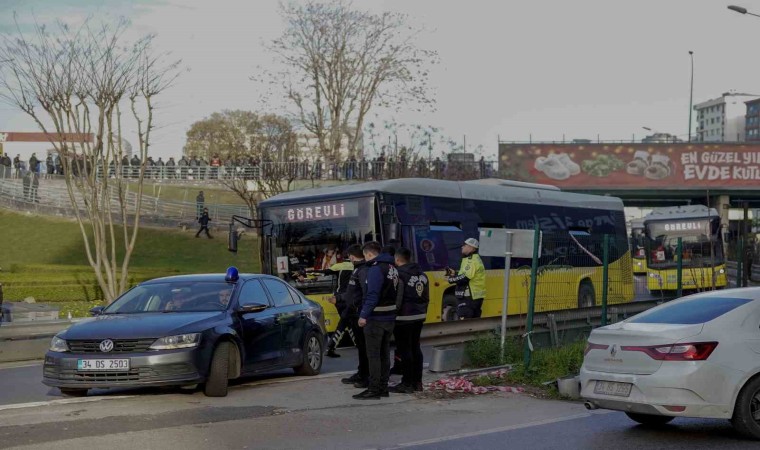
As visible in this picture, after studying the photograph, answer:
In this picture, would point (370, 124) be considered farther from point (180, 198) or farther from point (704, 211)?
point (704, 211)

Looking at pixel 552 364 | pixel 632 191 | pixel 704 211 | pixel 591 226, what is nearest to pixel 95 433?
pixel 552 364

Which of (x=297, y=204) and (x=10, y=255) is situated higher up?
(x=297, y=204)

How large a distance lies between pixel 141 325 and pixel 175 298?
1173 millimetres

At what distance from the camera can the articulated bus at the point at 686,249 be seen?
22.9 meters

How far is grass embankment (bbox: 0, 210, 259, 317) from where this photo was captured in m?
32.3

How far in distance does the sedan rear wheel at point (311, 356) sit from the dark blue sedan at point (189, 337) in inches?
0.5

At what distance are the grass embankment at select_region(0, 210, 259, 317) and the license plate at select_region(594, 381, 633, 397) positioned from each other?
23535mm

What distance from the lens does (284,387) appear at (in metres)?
13.3

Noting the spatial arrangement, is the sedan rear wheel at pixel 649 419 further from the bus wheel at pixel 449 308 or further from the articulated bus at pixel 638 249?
the articulated bus at pixel 638 249

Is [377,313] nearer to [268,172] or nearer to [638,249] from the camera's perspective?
[638,249]

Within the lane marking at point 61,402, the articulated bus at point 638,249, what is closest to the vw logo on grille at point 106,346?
the lane marking at point 61,402

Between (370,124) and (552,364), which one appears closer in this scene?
(552,364)

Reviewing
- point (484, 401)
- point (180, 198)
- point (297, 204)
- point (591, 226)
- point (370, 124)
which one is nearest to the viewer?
point (484, 401)

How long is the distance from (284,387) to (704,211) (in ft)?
83.1
